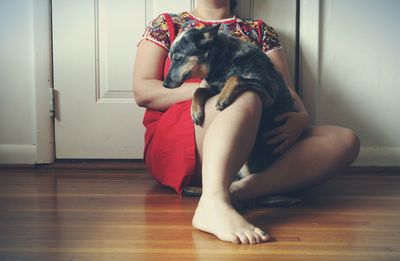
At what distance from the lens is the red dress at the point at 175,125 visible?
1.43 meters

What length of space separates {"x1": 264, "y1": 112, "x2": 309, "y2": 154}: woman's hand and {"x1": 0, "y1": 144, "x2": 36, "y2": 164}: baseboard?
125cm

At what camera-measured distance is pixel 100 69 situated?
6.96ft

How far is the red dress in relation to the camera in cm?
143

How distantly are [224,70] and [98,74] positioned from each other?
3.02 feet

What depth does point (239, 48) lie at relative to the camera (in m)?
1.39

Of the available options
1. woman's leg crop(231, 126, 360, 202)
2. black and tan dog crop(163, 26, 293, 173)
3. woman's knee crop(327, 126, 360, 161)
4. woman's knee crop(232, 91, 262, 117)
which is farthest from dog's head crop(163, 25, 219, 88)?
woman's knee crop(327, 126, 360, 161)

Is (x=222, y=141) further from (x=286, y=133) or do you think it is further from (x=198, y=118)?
(x=286, y=133)

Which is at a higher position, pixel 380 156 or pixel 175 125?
pixel 175 125

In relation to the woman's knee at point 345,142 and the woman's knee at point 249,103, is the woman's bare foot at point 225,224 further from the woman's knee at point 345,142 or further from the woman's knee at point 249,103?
the woman's knee at point 345,142

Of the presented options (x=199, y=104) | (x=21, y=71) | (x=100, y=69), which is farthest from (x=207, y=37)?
(x=21, y=71)

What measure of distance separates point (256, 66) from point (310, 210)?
455mm

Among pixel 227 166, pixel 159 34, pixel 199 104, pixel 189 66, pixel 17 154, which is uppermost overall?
pixel 159 34

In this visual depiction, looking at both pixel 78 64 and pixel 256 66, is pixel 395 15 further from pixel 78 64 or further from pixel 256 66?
pixel 78 64

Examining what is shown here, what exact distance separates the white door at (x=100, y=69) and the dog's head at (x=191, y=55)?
2.39 feet
